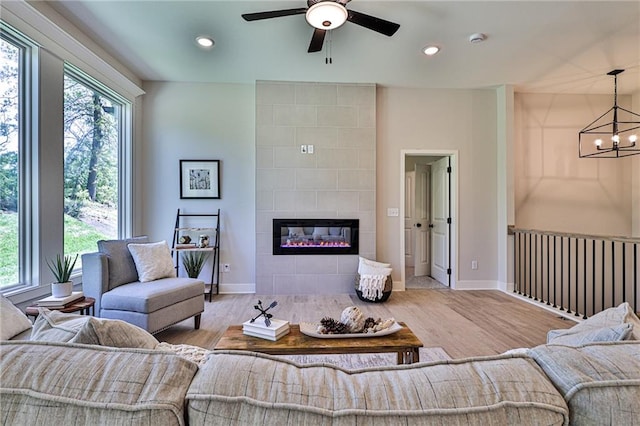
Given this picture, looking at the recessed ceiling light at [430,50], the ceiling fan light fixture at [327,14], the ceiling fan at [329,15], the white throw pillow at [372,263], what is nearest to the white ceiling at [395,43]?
the recessed ceiling light at [430,50]

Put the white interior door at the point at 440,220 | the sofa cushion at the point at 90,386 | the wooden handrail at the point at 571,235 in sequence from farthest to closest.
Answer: the white interior door at the point at 440,220 → the wooden handrail at the point at 571,235 → the sofa cushion at the point at 90,386

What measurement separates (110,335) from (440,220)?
16.2 ft

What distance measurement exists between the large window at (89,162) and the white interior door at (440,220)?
4.72m

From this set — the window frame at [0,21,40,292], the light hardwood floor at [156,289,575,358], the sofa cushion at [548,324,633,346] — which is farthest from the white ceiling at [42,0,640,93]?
the light hardwood floor at [156,289,575,358]

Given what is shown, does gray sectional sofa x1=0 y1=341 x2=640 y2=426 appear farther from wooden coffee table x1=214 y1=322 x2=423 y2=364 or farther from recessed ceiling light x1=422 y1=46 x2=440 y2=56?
recessed ceiling light x1=422 y1=46 x2=440 y2=56

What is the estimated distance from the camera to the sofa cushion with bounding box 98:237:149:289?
2.79 m

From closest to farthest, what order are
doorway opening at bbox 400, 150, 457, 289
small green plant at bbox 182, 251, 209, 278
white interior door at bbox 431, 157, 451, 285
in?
1. small green plant at bbox 182, 251, 209, 278
2. doorway opening at bbox 400, 150, 457, 289
3. white interior door at bbox 431, 157, 451, 285

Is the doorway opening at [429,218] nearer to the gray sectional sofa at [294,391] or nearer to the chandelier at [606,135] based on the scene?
the chandelier at [606,135]

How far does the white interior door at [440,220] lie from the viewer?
15.8 ft

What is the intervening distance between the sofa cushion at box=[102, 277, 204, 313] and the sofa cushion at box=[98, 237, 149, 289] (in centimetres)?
9

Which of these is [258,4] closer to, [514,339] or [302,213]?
[302,213]

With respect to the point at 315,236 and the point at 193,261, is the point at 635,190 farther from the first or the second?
the point at 193,261

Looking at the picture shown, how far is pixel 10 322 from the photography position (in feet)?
4.47

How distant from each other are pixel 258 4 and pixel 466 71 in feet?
9.01
